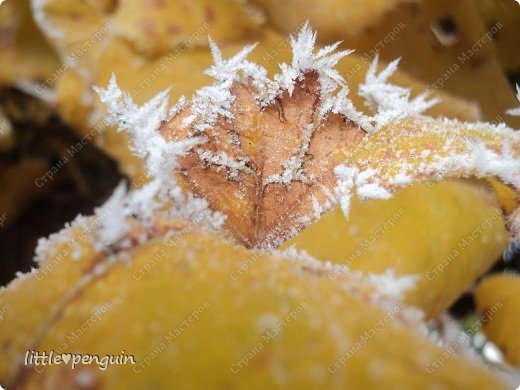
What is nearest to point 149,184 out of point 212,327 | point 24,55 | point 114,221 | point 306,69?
point 114,221

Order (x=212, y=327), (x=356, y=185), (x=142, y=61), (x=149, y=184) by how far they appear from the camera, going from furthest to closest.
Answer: (x=142, y=61) → (x=356, y=185) → (x=149, y=184) → (x=212, y=327)

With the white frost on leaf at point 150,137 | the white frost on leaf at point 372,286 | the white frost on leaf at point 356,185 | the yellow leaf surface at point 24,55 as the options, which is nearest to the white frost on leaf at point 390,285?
the white frost on leaf at point 372,286

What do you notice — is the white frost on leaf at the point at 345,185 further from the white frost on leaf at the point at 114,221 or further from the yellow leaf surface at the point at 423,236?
the white frost on leaf at the point at 114,221

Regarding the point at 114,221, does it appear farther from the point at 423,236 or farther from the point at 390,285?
the point at 423,236

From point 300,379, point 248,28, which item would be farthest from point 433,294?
point 248,28

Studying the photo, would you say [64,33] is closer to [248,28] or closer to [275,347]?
[248,28]

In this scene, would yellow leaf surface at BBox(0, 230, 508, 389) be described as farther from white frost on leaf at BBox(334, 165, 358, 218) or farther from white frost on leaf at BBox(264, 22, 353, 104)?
white frost on leaf at BBox(264, 22, 353, 104)

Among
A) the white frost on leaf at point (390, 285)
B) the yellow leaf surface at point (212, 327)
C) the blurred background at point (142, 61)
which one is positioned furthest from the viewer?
the blurred background at point (142, 61)

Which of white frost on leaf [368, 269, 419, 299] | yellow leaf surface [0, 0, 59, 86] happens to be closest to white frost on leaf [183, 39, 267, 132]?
white frost on leaf [368, 269, 419, 299]

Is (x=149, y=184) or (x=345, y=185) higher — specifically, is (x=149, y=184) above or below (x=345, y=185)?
above
